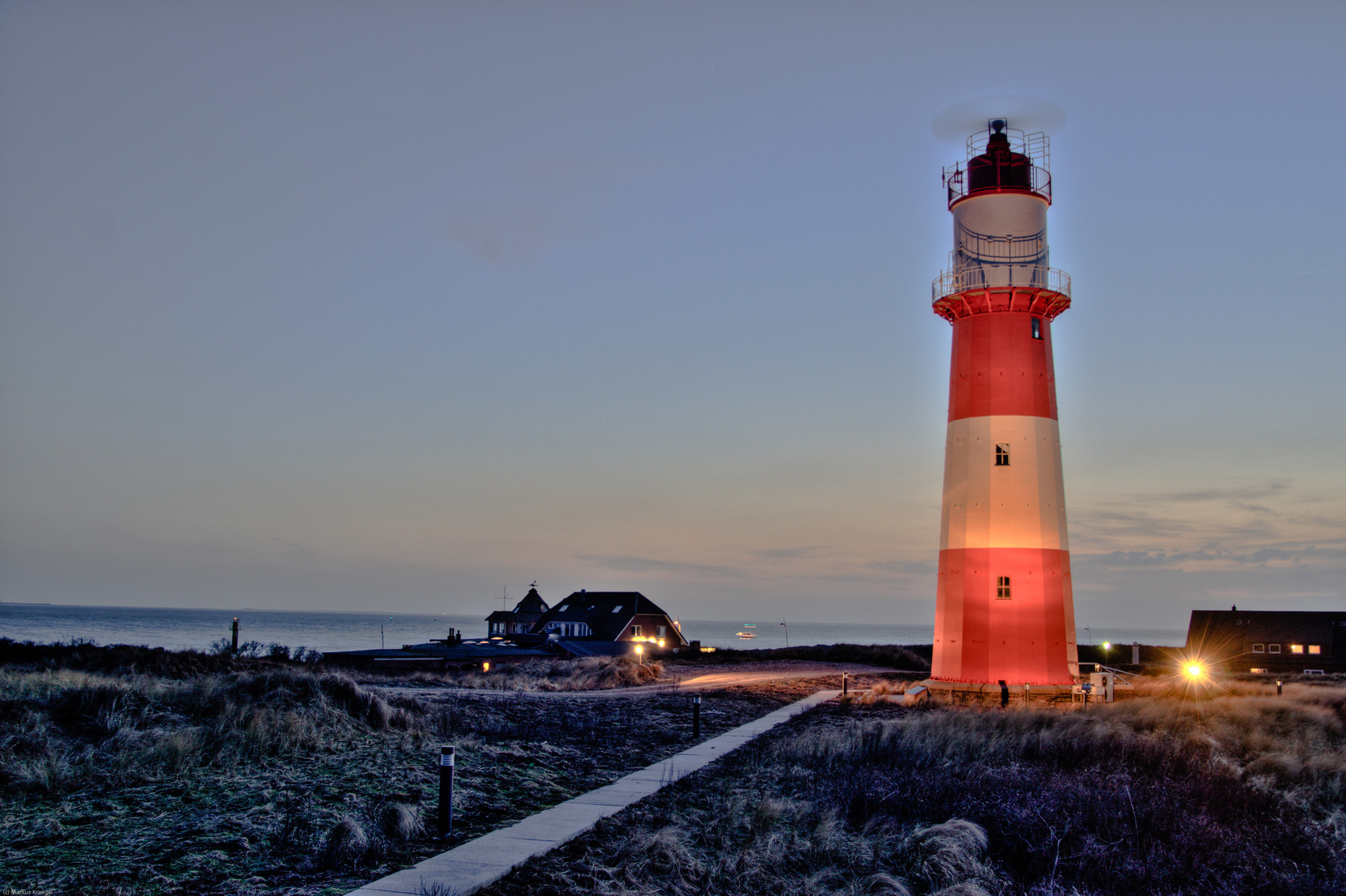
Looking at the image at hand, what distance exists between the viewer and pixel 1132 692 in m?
29.5

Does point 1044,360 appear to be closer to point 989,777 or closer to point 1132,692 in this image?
point 1132,692

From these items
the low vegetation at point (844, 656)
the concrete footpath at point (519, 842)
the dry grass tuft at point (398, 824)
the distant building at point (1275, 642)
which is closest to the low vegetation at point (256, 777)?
the dry grass tuft at point (398, 824)

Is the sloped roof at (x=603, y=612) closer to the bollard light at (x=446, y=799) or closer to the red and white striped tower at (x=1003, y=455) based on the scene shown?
the red and white striped tower at (x=1003, y=455)

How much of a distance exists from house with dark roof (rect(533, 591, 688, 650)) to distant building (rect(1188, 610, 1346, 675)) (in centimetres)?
3385

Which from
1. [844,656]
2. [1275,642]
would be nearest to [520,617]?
[844,656]

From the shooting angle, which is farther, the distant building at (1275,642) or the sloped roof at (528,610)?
the sloped roof at (528,610)

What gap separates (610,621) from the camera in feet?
207

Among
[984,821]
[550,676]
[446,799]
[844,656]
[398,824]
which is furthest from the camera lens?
[844,656]

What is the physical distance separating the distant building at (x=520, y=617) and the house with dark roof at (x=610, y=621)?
401cm

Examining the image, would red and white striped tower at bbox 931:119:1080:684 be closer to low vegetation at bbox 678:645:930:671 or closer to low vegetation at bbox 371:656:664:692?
low vegetation at bbox 371:656:664:692

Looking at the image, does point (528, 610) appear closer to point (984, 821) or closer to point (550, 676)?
point (550, 676)

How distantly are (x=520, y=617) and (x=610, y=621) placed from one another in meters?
14.2

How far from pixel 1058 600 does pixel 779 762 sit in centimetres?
1396

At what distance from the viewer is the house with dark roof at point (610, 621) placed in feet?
204
